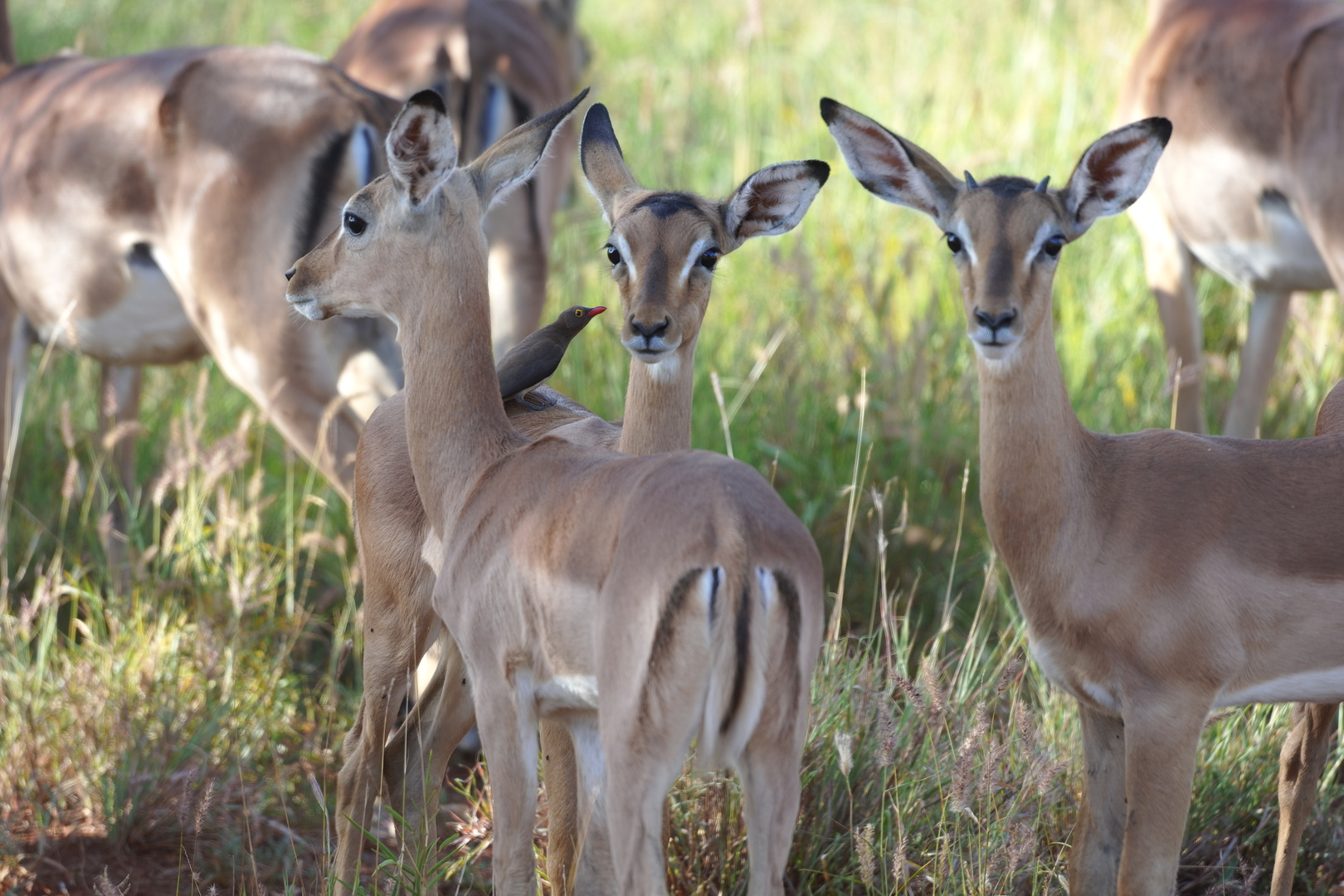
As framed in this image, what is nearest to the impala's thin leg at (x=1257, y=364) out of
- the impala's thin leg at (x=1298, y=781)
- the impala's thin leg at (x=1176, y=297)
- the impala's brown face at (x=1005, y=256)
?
the impala's thin leg at (x=1176, y=297)

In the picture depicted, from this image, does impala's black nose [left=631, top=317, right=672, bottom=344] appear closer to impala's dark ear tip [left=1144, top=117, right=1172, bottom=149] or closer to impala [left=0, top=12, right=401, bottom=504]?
impala's dark ear tip [left=1144, top=117, right=1172, bottom=149]

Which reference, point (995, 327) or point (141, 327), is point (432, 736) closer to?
point (995, 327)

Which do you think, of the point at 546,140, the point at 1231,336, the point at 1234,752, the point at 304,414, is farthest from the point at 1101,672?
the point at 1231,336

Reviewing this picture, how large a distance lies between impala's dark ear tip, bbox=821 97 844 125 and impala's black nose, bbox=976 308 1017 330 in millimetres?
635

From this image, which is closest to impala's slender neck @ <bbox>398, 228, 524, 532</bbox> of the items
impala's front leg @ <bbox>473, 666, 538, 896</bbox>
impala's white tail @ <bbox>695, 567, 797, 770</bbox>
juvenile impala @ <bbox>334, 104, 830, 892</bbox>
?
juvenile impala @ <bbox>334, 104, 830, 892</bbox>

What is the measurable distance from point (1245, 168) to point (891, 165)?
258 cm

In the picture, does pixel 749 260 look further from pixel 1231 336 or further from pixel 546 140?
pixel 546 140

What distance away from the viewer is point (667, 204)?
3.24 meters

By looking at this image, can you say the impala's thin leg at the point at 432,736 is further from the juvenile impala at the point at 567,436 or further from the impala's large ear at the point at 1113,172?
the impala's large ear at the point at 1113,172

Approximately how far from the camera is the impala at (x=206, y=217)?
480cm

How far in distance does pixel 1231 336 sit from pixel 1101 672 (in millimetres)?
4327

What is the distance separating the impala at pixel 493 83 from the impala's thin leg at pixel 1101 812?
3.29m

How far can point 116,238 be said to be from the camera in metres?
5.04

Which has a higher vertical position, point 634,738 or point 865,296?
point 865,296
